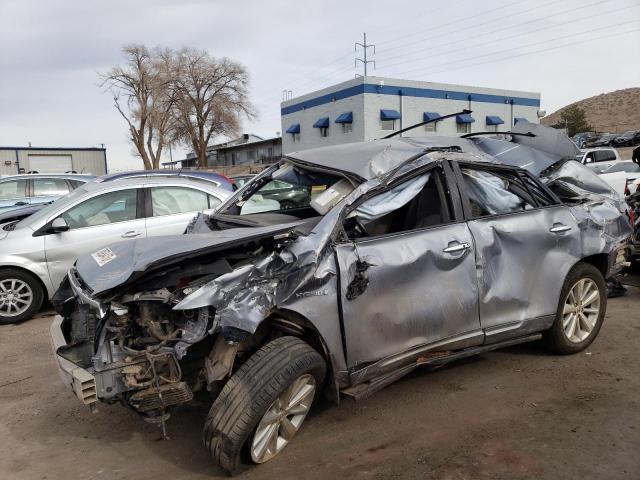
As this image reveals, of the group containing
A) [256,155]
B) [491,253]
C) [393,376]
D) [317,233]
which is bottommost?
[393,376]

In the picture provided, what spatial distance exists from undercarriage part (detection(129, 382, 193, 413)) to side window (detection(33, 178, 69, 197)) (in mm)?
9836

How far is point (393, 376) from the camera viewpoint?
3373 millimetres

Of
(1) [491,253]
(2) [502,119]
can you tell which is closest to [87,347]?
(1) [491,253]

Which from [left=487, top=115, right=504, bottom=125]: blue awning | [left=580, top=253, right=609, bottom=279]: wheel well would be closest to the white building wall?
[left=487, top=115, right=504, bottom=125]: blue awning

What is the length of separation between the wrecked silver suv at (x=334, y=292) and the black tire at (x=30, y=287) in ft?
9.26

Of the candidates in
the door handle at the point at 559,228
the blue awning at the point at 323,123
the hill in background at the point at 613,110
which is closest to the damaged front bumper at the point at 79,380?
the door handle at the point at 559,228

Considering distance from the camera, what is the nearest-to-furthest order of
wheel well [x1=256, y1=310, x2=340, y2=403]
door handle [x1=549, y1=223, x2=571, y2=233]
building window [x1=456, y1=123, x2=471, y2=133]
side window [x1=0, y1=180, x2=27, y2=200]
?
A: wheel well [x1=256, y1=310, x2=340, y2=403] → door handle [x1=549, y1=223, x2=571, y2=233] → side window [x1=0, y1=180, x2=27, y2=200] → building window [x1=456, y1=123, x2=471, y2=133]

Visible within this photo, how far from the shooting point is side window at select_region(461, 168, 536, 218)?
13.2ft

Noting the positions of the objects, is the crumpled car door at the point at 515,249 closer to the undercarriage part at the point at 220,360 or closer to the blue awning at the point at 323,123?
the undercarriage part at the point at 220,360

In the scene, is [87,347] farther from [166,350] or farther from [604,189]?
[604,189]

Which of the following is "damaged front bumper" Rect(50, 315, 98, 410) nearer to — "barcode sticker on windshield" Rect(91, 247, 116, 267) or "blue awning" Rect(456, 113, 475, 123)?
"barcode sticker on windshield" Rect(91, 247, 116, 267)

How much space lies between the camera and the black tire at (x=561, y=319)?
432 centimetres

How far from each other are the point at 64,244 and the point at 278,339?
14.1 ft

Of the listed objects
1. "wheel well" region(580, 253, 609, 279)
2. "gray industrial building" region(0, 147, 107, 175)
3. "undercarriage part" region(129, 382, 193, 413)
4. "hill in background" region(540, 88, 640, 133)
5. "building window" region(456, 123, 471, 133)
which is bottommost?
"undercarriage part" region(129, 382, 193, 413)
